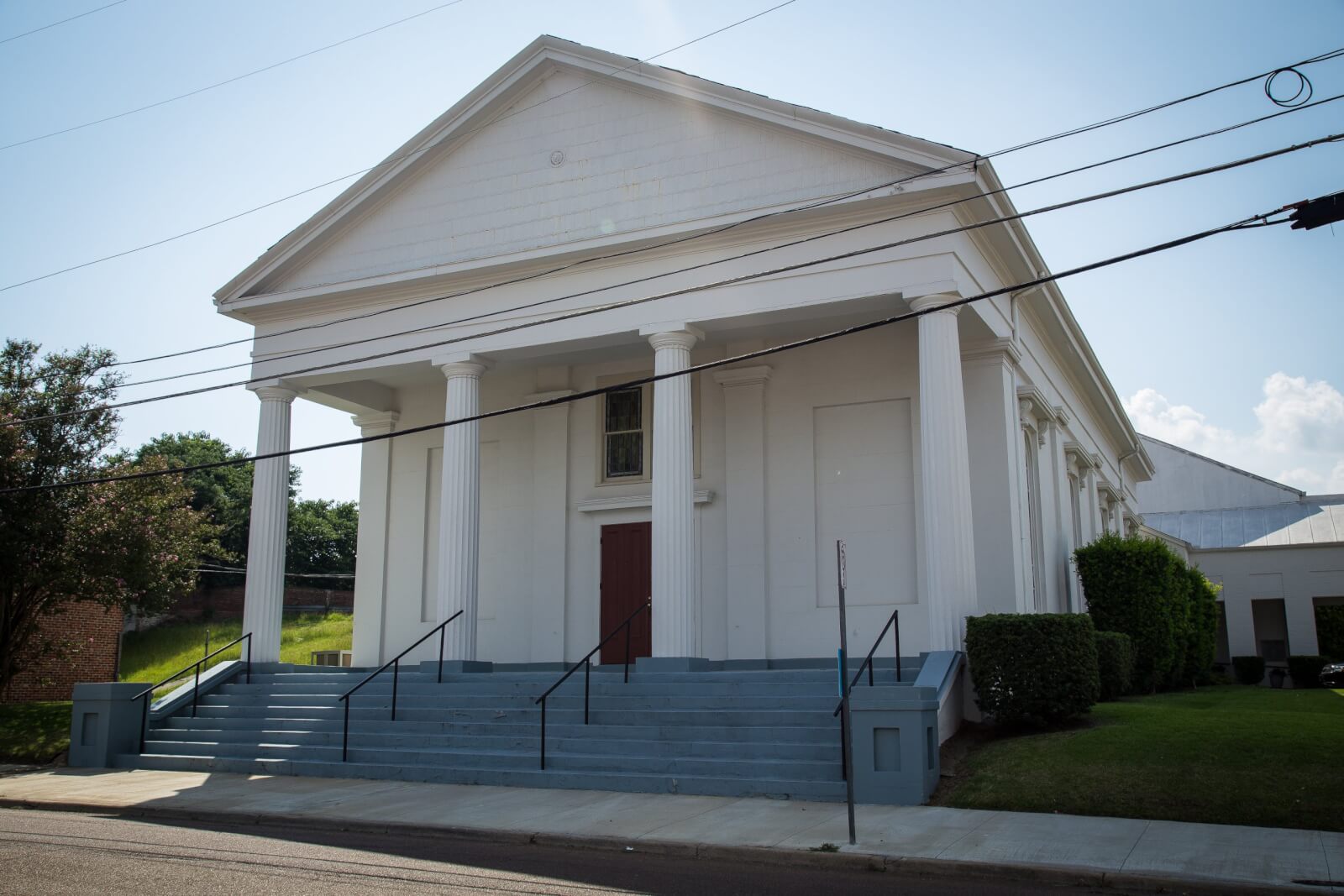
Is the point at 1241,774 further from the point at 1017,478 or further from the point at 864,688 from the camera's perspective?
the point at 1017,478

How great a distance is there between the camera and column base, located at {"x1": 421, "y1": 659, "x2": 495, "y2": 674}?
1909 cm

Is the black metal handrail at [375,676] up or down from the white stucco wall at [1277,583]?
down

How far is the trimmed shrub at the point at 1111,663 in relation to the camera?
18.8m

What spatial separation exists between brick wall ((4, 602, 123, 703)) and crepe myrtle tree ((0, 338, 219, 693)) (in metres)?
→ 3.26

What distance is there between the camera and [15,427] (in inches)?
907

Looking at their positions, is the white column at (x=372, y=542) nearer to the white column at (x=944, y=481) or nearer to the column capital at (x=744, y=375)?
the column capital at (x=744, y=375)

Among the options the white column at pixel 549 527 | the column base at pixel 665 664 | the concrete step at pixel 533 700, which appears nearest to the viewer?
the concrete step at pixel 533 700

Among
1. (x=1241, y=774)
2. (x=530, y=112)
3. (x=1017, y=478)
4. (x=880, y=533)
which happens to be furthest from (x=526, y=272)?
(x=1241, y=774)

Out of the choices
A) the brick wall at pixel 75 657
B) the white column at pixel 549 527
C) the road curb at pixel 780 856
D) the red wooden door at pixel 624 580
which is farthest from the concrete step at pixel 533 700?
the brick wall at pixel 75 657

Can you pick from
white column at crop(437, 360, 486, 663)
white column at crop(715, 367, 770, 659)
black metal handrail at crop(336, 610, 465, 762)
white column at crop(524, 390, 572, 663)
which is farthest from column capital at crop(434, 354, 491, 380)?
white column at crop(715, 367, 770, 659)

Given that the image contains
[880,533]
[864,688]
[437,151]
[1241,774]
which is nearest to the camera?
[1241,774]

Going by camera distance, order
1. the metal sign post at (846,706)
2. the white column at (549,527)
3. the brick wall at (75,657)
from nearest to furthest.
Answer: the metal sign post at (846,706), the white column at (549,527), the brick wall at (75,657)

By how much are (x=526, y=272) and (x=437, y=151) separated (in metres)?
3.23

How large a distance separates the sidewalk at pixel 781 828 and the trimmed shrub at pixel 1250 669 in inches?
1288
